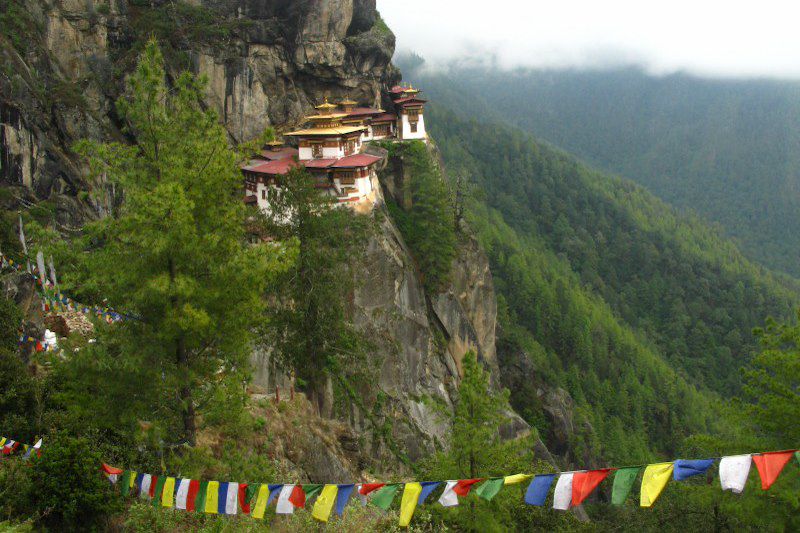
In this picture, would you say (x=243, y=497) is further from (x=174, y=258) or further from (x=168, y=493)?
(x=174, y=258)

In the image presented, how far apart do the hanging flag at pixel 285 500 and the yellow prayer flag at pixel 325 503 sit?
0.47 meters

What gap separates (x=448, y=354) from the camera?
41.1 m

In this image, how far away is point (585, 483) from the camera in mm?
9773

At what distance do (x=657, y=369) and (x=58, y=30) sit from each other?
73378 mm

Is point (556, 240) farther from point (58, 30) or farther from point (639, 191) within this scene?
point (58, 30)

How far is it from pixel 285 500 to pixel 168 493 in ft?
Result: 7.64

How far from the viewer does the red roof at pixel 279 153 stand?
3869cm

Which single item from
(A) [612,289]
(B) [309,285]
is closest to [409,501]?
(B) [309,285]

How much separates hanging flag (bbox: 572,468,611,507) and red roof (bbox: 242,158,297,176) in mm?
27047

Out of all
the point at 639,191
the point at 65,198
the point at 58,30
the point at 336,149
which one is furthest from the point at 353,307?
the point at 639,191

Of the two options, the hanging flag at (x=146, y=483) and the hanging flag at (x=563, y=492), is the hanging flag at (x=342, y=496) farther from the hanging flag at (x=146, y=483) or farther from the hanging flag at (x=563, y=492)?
the hanging flag at (x=146, y=483)

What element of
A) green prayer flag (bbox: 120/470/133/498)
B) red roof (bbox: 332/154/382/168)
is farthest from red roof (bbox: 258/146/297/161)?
green prayer flag (bbox: 120/470/133/498)

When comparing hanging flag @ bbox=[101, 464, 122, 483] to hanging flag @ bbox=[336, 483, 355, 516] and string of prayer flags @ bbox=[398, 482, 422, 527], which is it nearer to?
hanging flag @ bbox=[336, 483, 355, 516]

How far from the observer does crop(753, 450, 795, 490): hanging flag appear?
29.4ft
